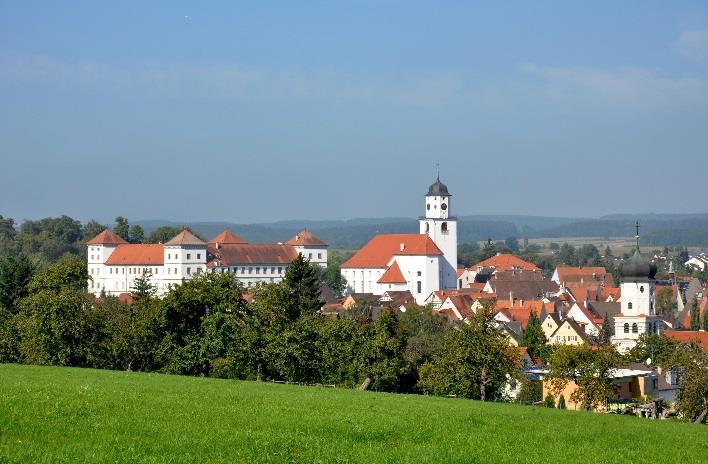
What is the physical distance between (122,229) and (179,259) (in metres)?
32.9

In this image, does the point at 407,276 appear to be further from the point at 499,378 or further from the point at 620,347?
the point at 499,378

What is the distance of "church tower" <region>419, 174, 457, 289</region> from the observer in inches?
5330

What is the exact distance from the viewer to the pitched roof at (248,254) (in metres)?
153

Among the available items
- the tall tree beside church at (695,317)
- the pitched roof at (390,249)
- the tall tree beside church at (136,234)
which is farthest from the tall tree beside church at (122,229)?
the tall tree beside church at (695,317)

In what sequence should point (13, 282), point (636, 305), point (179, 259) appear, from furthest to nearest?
point (179, 259)
point (636, 305)
point (13, 282)

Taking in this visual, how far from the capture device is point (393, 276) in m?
133

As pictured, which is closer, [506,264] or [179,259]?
[179,259]

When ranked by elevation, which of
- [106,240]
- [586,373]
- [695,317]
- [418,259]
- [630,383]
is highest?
[106,240]

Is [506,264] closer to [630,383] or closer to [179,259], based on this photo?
[179,259]

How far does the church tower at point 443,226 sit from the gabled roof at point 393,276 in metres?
5.17

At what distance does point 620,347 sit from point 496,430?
51.5 metres

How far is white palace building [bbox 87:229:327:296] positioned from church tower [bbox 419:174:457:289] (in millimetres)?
18503

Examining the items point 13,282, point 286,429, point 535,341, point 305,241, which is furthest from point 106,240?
point 286,429

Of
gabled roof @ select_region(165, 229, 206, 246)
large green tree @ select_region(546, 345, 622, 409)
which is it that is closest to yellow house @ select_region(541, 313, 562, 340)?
large green tree @ select_region(546, 345, 622, 409)
